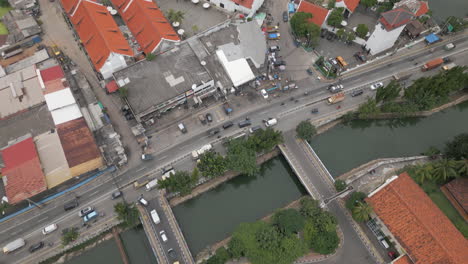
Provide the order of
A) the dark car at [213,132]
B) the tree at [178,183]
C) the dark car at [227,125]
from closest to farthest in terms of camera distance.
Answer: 1. the tree at [178,183]
2. the dark car at [213,132]
3. the dark car at [227,125]

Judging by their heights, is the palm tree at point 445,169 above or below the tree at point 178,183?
below

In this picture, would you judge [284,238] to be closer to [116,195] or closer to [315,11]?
[116,195]

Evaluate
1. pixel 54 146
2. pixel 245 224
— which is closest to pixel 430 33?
pixel 245 224

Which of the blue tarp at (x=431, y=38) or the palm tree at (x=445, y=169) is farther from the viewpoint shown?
the blue tarp at (x=431, y=38)

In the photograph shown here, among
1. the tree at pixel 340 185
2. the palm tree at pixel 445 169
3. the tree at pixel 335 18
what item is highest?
the tree at pixel 335 18

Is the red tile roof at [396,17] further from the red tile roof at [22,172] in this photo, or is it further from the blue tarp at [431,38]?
the red tile roof at [22,172]

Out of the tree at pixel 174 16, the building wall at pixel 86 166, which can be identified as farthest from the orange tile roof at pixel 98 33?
the building wall at pixel 86 166
